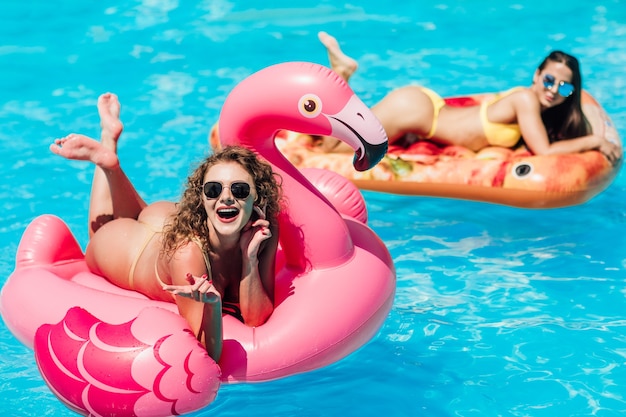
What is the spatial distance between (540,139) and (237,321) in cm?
261

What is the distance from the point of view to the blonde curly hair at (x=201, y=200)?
387cm

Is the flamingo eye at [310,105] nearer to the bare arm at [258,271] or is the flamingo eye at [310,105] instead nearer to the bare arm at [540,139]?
the bare arm at [258,271]

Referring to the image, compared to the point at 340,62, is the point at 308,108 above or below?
below

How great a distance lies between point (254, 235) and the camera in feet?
12.7

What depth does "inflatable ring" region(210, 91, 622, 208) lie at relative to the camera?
5.65m

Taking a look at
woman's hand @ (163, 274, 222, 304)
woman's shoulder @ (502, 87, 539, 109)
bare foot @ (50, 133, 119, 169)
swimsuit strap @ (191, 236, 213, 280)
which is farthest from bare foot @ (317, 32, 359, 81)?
woman's hand @ (163, 274, 222, 304)

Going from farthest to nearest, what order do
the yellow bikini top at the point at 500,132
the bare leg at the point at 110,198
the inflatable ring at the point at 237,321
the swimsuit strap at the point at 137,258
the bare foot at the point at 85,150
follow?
the yellow bikini top at the point at 500,132 → the bare leg at the point at 110,198 → the bare foot at the point at 85,150 → the swimsuit strap at the point at 137,258 → the inflatable ring at the point at 237,321

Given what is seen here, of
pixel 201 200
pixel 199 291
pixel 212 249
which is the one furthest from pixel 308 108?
pixel 199 291

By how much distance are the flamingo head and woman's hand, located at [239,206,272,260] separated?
15.0 inches

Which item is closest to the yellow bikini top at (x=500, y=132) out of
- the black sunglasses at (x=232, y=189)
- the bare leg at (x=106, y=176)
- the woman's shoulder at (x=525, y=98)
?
the woman's shoulder at (x=525, y=98)

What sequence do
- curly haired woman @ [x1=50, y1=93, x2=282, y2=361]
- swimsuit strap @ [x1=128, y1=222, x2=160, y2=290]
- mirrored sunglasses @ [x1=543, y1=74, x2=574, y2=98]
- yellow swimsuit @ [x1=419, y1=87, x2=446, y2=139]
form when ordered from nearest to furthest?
curly haired woman @ [x1=50, y1=93, x2=282, y2=361] < swimsuit strap @ [x1=128, y1=222, x2=160, y2=290] < mirrored sunglasses @ [x1=543, y1=74, x2=574, y2=98] < yellow swimsuit @ [x1=419, y1=87, x2=446, y2=139]

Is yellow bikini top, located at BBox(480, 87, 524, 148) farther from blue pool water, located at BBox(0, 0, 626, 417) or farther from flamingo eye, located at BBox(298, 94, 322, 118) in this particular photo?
flamingo eye, located at BBox(298, 94, 322, 118)

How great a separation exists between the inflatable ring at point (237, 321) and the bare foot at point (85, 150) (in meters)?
0.34

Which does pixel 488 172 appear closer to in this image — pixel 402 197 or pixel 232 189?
pixel 402 197
